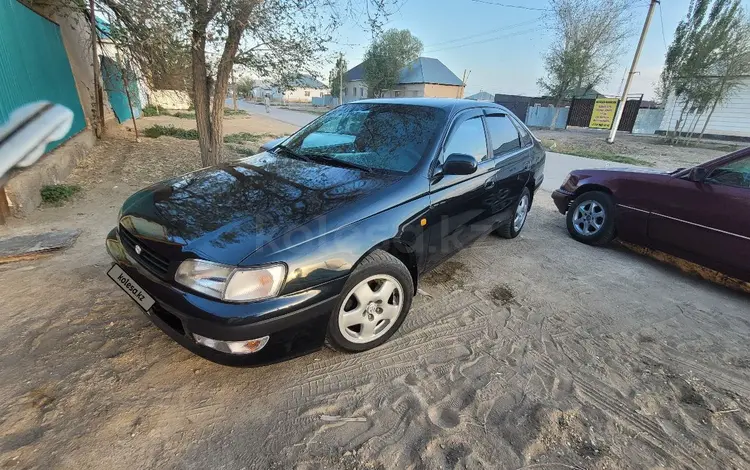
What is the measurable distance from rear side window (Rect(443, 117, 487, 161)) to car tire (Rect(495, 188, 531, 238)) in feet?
3.94

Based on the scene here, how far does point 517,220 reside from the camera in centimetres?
468

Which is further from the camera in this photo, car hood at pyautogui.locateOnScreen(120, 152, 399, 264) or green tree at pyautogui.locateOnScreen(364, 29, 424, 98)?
green tree at pyautogui.locateOnScreen(364, 29, 424, 98)

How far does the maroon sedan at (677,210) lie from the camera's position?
3459mm

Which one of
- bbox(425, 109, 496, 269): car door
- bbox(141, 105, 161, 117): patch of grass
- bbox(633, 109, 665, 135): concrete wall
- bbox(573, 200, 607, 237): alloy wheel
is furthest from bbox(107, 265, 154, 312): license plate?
bbox(633, 109, 665, 135): concrete wall

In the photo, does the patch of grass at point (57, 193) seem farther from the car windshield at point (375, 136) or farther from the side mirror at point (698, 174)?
the side mirror at point (698, 174)

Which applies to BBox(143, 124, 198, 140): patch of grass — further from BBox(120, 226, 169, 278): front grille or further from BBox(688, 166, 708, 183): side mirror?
BBox(688, 166, 708, 183): side mirror

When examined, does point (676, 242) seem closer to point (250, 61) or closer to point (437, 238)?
point (437, 238)

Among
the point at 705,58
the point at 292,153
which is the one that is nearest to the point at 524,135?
the point at 292,153

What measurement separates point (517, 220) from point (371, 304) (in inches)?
118

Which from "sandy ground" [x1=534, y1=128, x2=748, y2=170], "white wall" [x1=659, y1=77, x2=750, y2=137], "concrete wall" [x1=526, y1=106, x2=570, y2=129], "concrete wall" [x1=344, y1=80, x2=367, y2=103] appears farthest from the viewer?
"concrete wall" [x1=344, y1=80, x2=367, y2=103]

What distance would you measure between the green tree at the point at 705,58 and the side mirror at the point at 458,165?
68.6ft

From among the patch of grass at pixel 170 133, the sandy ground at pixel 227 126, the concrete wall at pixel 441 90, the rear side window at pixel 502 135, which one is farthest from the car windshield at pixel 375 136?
the concrete wall at pixel 441 90

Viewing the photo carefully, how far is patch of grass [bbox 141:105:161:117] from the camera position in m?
18.8

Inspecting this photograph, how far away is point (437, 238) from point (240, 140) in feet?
34.8
